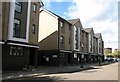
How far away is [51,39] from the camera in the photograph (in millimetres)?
40938

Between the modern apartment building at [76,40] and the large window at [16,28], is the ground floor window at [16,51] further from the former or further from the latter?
the modern apartment building at [76,40]

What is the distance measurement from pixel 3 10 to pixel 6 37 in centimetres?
293

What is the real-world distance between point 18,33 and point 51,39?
14.4 meters

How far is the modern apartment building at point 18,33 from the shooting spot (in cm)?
2472

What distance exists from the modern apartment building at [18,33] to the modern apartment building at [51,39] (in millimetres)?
9255

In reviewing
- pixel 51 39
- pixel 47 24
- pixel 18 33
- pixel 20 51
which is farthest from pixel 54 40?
pixel 18 33

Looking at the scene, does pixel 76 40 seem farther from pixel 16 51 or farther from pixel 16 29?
pixel 16 51

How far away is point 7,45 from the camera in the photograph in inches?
981

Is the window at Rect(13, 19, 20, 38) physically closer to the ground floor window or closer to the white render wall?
the ground floor window

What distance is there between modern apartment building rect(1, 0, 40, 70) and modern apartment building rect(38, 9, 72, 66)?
364 inches

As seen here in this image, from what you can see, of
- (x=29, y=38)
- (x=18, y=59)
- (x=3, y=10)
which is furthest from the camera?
(x=29, y=38)

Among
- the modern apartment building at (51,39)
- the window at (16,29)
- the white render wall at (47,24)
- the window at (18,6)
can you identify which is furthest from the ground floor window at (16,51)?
the white render wall at (47,24)

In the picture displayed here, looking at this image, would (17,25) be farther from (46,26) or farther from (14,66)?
(46,26)

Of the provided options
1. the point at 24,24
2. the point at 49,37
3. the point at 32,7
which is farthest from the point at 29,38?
the point at 49,37
